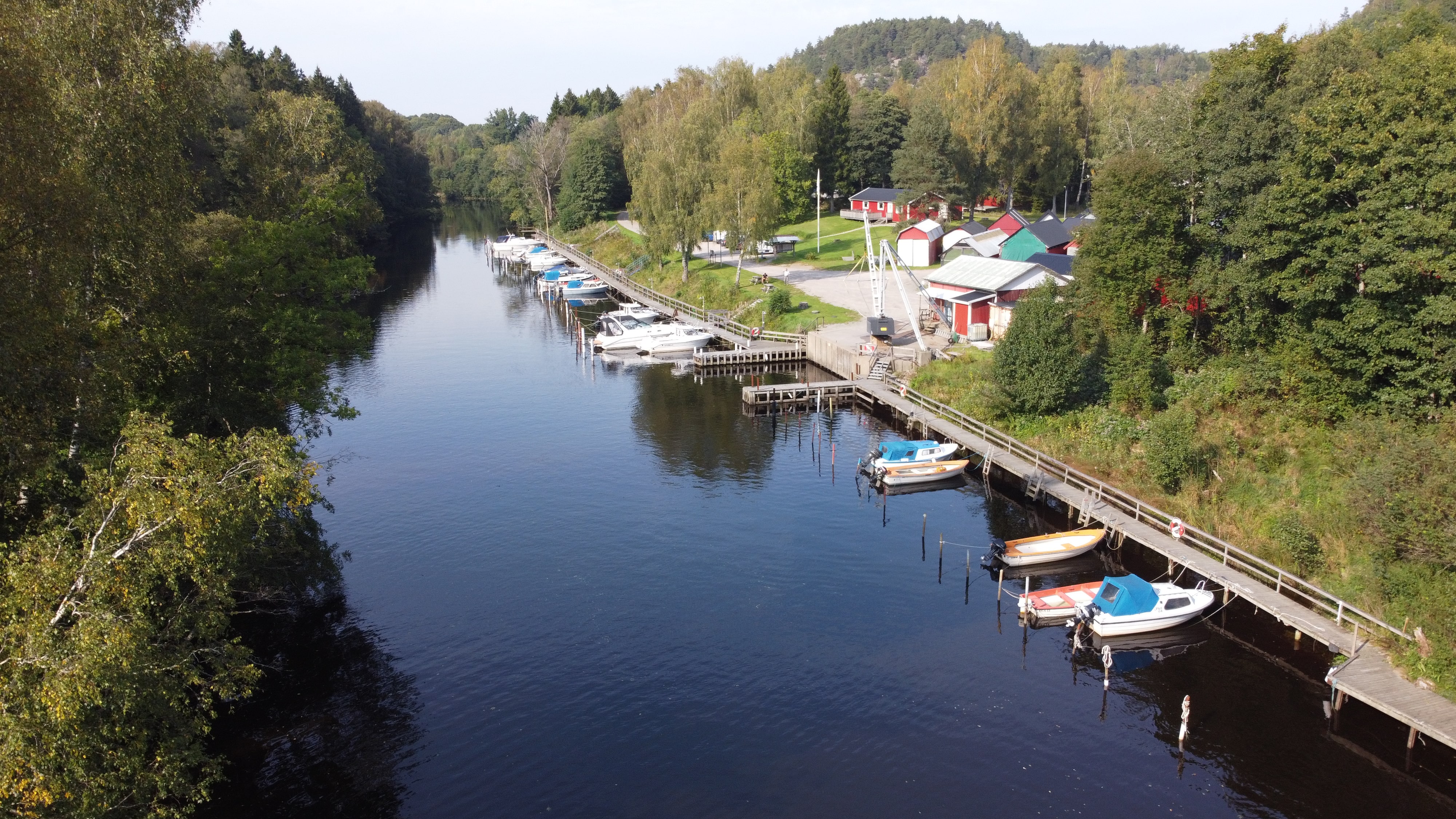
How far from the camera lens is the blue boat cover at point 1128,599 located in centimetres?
3136

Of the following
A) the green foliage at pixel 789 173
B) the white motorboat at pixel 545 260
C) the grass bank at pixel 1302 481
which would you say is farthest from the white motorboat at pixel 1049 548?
the white motorboat at pixel 545 260

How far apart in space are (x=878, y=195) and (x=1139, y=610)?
283 ft

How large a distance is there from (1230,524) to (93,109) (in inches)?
1519

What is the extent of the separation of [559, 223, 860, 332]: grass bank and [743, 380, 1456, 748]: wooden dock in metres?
18.4

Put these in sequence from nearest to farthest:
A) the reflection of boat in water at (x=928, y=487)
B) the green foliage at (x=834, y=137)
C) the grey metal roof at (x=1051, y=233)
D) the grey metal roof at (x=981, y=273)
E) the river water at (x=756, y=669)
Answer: the river water at (x=756, y=669)
the reflection of boat in water at (x=928, y=487)
the grey metal roof at (x=981, y=273)
the grey metal roof at (x=1051, y=233)
the green foliage at (x=834, y=137)

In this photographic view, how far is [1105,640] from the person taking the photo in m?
31.4

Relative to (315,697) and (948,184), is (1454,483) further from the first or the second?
(948,184)

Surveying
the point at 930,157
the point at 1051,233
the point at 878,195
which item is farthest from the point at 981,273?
the point at 878,195

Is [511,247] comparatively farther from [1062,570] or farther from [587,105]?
[1062,570]

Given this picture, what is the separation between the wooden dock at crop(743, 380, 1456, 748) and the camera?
25156 millimetres

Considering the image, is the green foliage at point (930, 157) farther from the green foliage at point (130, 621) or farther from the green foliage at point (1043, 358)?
the green foliage at point (130, 621)

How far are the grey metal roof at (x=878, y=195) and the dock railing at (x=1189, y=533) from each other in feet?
206

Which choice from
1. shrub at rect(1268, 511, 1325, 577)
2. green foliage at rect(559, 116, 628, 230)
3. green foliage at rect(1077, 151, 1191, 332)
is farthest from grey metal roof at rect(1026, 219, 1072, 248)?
green foliage at rect(559, 116, 628, 230)

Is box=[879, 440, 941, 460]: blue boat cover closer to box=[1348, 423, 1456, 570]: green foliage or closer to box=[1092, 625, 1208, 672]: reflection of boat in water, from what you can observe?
box=[1092, 625, 1208, 672]: reflection of boat in water
